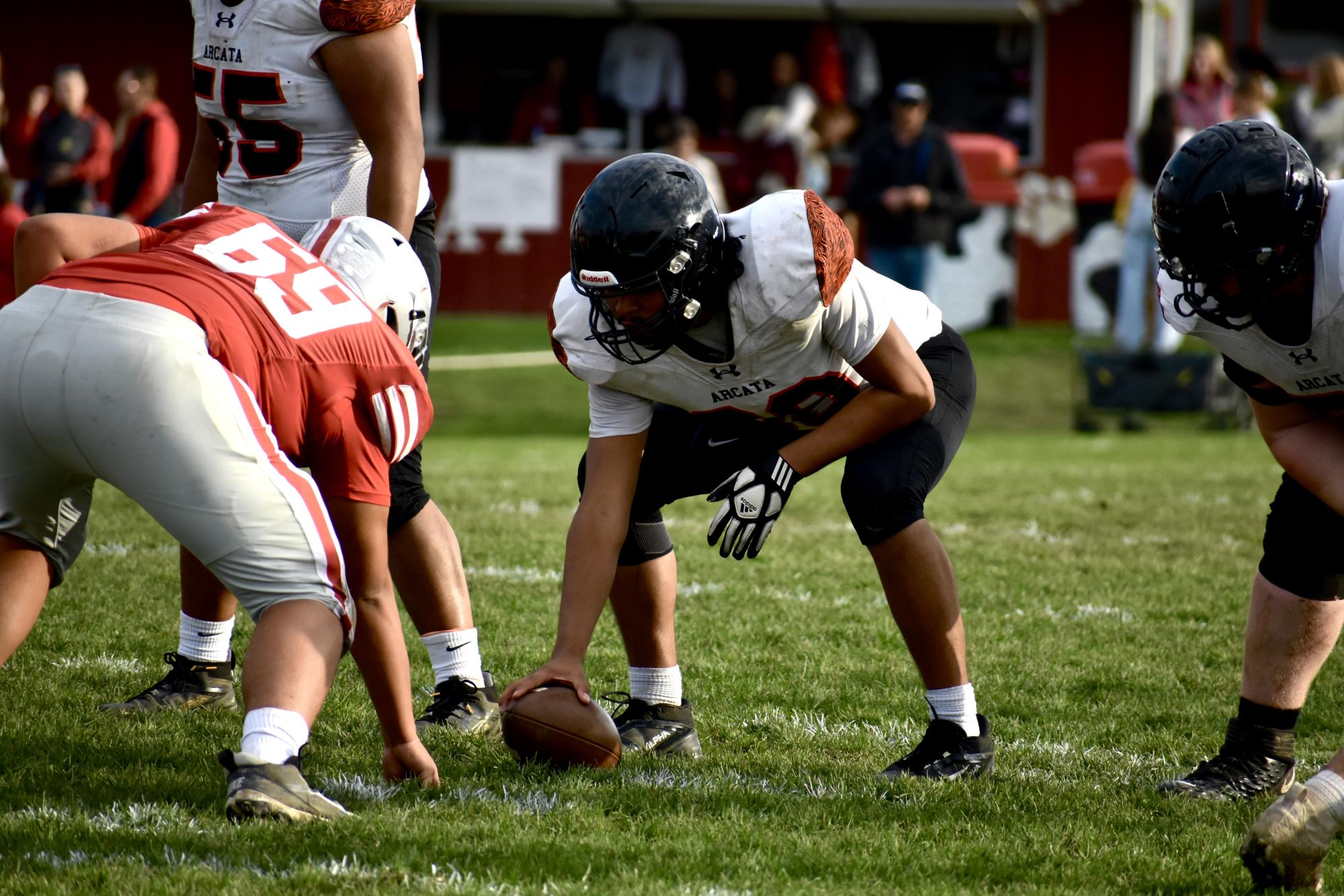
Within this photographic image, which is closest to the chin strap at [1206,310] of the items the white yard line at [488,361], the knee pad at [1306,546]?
the knee pad at [1306,546]

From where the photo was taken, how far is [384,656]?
113 inches

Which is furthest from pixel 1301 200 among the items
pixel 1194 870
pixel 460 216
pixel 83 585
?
pixel 460 216

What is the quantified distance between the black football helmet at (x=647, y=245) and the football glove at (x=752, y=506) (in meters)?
0.33

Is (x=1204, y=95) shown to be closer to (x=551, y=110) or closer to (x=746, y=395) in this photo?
(x=551, y=110)

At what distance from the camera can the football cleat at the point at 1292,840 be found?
2.55 m

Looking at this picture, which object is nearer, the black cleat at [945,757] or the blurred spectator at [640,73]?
the black cleat at [945,757]

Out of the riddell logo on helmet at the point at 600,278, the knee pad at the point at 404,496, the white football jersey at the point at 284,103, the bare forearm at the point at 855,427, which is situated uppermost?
the white football jersey at the point at 284,103

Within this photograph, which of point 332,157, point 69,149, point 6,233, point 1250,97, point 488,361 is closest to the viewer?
point 332,157

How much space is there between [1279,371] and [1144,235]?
301 inches

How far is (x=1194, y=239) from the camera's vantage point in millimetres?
2857

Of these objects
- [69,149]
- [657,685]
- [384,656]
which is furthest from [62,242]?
[69,149]

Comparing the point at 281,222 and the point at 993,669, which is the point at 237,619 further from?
the point at 993,669

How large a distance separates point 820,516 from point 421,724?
3362mm

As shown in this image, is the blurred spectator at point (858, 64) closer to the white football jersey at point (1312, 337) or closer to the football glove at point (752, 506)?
the white football jersey at point (1312, 337)
